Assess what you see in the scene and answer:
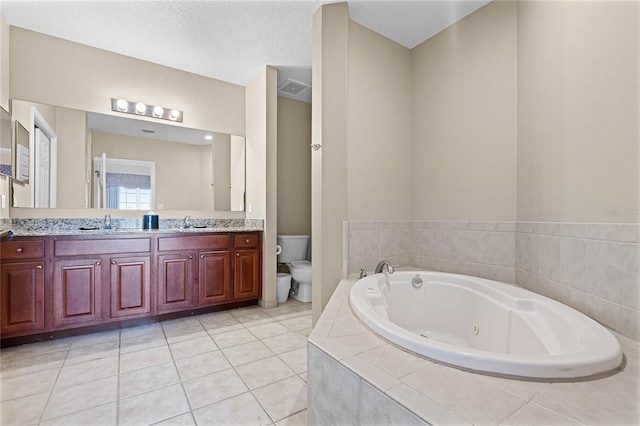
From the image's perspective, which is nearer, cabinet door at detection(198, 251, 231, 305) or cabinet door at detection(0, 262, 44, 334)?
cabinet door at detection(0, 262, 44, 334)

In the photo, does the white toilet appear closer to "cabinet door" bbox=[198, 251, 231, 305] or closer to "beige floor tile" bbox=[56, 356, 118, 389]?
"cabinet door" bbox=[198, 251, 231, 305]

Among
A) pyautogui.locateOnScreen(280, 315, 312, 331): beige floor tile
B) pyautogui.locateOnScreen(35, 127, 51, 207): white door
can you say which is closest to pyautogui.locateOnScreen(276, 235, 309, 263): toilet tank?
pyautogui.locateOnScreen(280, 315, 312, 331): beige floor tile

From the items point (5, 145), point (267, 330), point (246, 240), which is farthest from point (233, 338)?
point (5, 145)

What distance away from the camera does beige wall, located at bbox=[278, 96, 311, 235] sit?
395 centimetres

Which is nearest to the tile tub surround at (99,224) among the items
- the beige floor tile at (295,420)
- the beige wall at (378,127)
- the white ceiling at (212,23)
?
the beige wall at (378,127)

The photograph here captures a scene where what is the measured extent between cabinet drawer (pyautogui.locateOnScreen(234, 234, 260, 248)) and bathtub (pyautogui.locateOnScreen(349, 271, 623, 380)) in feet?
5.18

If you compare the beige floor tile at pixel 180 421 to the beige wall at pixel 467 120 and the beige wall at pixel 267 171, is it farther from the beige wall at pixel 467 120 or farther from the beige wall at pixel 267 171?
the beige wall at pixel 467 120

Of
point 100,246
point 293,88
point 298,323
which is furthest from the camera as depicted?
point 293,88

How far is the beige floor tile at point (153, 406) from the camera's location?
4.72 feet

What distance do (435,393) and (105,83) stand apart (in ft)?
11.7

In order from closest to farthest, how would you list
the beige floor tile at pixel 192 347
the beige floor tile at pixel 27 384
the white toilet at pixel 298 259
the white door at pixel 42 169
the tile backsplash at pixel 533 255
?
the tile backsplash at pixel 533 255, the beige floor tile at pixel 27 384, the beige floor tile at pixel 192 347, the white door at pixel 42 169, the white toilet at pixel 298 259

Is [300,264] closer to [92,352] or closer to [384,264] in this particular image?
[384,264]

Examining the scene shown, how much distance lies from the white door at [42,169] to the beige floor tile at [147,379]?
177 cm

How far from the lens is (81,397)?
5.27ft
